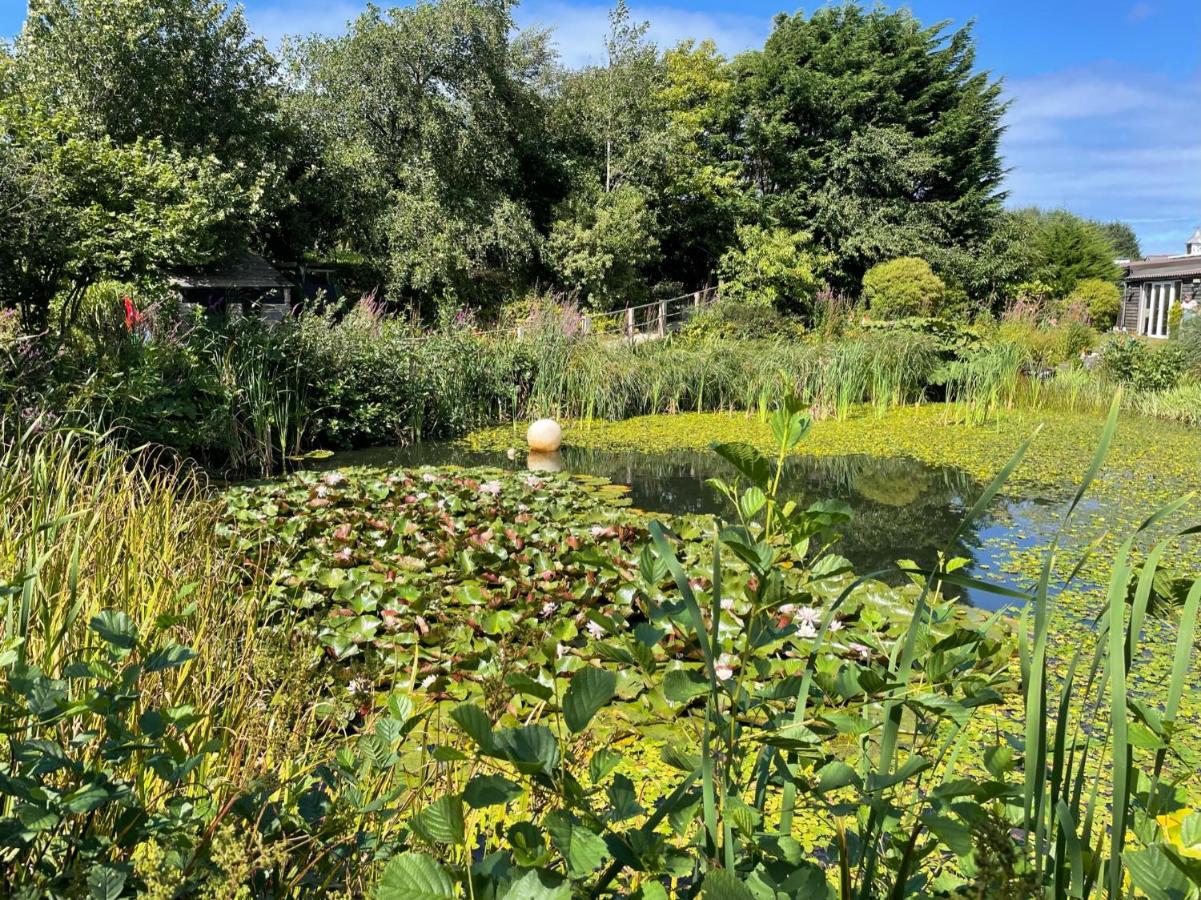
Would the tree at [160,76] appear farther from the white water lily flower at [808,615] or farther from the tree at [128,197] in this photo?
the white water lily flower at [808,615]

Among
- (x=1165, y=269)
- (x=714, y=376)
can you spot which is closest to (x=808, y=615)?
(x=714, y=376)

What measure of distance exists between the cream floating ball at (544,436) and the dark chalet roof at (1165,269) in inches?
803

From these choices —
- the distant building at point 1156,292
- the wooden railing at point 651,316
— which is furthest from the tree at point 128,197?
the distant building at point 1156,292

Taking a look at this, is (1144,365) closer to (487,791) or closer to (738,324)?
(738,324)

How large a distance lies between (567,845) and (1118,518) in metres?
5.17

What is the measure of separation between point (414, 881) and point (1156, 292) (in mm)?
27626

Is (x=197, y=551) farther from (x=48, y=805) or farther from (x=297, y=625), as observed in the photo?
(x=48, y=805)

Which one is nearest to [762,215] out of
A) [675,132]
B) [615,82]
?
[675,132]

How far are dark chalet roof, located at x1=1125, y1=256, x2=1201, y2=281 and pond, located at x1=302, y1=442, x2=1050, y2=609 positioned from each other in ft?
62.8

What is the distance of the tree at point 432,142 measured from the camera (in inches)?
567

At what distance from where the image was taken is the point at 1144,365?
10.5 meters

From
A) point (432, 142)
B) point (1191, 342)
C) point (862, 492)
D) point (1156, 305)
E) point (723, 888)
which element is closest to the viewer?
point (723, 888)

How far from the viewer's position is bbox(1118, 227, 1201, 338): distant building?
20844 mm

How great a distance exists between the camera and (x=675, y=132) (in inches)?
683
